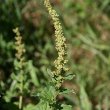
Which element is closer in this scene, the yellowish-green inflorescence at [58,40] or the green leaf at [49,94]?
the yellowish-green inflorescence at [58,40]

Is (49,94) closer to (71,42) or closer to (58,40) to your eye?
(58,40)

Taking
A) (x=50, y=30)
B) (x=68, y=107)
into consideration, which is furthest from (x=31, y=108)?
(x=50, y=30)

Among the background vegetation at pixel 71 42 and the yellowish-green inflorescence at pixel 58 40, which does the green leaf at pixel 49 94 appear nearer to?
the yellowish-green inflorescence at pixel 58 40

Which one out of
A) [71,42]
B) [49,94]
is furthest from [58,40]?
[71,42]

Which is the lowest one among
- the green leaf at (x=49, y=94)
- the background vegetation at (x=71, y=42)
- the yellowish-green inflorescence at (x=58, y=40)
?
the green leaf at (x=49, y=94)

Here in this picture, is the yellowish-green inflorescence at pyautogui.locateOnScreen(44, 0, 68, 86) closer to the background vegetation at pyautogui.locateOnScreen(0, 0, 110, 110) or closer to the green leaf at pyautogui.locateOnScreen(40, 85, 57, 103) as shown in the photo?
the green leaf at pyautogui.locateOnScreen(40, 85, 57, 103)

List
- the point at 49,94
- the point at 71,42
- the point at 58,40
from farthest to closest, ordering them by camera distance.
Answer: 1. the point at 71,42
2. the point at 49,94
3. the point at 58,40

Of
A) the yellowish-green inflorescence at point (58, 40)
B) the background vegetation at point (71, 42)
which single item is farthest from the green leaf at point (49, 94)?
the background vegetation at point (71, 42)

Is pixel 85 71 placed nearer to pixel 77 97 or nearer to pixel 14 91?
pixel 77 97

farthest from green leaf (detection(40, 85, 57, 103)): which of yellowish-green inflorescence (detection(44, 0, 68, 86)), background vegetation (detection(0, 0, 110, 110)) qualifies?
background vegetation (detection(0, 0, 110, 110))
